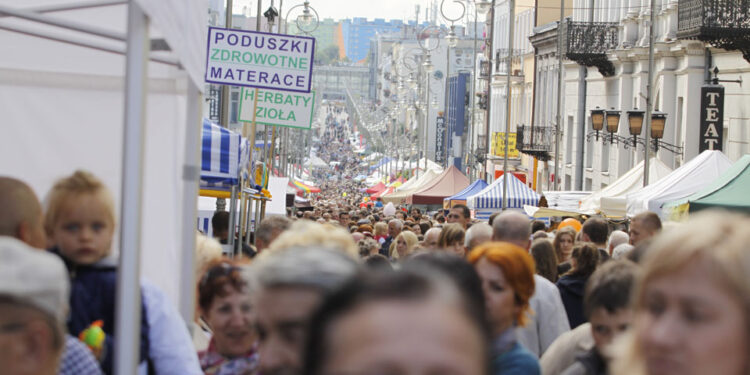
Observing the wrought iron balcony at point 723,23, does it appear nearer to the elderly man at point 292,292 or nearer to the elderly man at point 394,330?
the elderly man at point 292,292

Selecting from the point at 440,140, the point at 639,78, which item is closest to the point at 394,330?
the point at 639,78

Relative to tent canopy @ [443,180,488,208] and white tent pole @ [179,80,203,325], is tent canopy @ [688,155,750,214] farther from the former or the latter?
tent canopy @ [443,180,488,208]

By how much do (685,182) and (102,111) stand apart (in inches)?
525

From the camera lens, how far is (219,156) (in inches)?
471

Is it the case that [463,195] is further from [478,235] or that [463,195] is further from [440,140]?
[440,140]

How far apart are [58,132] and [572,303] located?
4120mm

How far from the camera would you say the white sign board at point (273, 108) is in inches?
604

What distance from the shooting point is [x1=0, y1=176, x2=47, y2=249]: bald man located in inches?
139

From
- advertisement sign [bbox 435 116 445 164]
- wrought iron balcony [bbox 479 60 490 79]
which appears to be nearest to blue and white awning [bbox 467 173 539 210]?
wrought iron balcony [bbox 479 60 490 79]

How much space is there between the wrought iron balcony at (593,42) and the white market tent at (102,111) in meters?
30.9

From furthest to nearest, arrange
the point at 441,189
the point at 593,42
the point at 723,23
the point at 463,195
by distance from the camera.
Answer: the point at 441,189 < the point at 593,42 < the point at 463,195 < the point at 723,23

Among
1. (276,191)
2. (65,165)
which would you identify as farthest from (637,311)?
(276,191)

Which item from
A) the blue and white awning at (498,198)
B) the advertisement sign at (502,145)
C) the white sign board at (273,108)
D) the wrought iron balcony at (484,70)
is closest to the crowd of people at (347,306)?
the white sign board at (273,108)

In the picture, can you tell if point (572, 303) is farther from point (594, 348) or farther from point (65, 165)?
point (65, 165)
